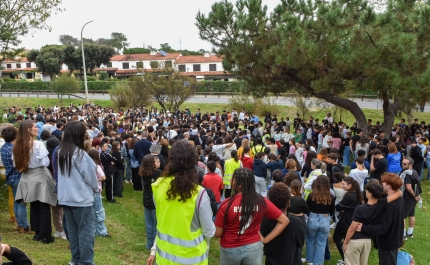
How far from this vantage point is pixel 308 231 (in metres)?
6.17

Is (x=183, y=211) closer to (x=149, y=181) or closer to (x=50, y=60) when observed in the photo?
(x=149, y=181)

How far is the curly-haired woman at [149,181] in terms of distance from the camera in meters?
5.79

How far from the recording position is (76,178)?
14.3ft

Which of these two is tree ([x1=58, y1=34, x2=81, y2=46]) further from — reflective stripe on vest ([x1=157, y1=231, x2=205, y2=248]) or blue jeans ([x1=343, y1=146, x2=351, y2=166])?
reflective stripe on vest ([x1=157, y1=231, x2=205, y2=248])

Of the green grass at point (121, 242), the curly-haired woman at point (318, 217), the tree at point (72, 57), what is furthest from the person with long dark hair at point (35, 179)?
the tree at point (72, 57)

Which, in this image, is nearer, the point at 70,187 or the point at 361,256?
the point at 70,187

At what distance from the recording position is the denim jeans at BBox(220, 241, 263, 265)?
12.1ft

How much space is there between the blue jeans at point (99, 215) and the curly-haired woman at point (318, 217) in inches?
Answer: 139

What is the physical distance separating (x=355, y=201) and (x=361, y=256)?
0.94 m

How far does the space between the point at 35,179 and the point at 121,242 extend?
2058mm

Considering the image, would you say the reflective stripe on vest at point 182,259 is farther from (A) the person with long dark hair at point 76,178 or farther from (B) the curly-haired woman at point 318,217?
(B) the curly-haired woman at point 318,217

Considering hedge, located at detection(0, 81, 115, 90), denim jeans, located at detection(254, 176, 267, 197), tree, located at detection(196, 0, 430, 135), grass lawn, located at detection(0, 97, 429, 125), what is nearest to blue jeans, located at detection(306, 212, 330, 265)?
denim jeans, located at detection(254, 176, 267, 197)

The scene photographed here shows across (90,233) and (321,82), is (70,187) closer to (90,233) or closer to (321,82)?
(90,233)

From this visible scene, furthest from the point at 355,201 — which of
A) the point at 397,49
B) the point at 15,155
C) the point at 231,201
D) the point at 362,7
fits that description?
the point at 362,7
